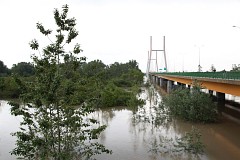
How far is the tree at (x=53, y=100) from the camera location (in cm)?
1087

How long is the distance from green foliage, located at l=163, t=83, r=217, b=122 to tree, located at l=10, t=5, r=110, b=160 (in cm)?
1876

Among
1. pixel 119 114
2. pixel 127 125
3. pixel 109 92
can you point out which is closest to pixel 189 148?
pixel 127 125

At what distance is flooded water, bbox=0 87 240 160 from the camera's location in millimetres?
17812

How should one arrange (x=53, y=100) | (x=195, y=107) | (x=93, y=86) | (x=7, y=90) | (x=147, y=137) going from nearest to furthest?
(x=53, y=100), (x=93, y=86), (x=147, y=137), (x=195, y=107), (x=7, y=90)

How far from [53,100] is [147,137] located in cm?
1284

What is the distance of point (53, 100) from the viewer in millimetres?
11008

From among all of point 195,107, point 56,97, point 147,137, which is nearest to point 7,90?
point 195,107

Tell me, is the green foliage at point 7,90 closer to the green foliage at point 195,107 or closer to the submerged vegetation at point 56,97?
the green foliage at point 195,107

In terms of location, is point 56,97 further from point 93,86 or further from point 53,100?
point 93,86

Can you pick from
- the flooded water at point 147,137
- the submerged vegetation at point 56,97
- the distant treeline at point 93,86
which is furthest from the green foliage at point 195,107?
the submerged vegetation at point 56,97

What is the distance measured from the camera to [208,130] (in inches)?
1025

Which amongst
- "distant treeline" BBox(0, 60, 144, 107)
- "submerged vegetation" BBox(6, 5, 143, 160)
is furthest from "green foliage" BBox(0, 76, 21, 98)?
"submerged vegetation" BBox(6, 5, 143, 160)

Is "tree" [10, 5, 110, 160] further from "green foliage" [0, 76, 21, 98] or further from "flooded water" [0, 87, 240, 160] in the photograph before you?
"green foliage" [0, 76, 21, 98]

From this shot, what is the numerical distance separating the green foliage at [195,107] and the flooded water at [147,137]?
886mm
